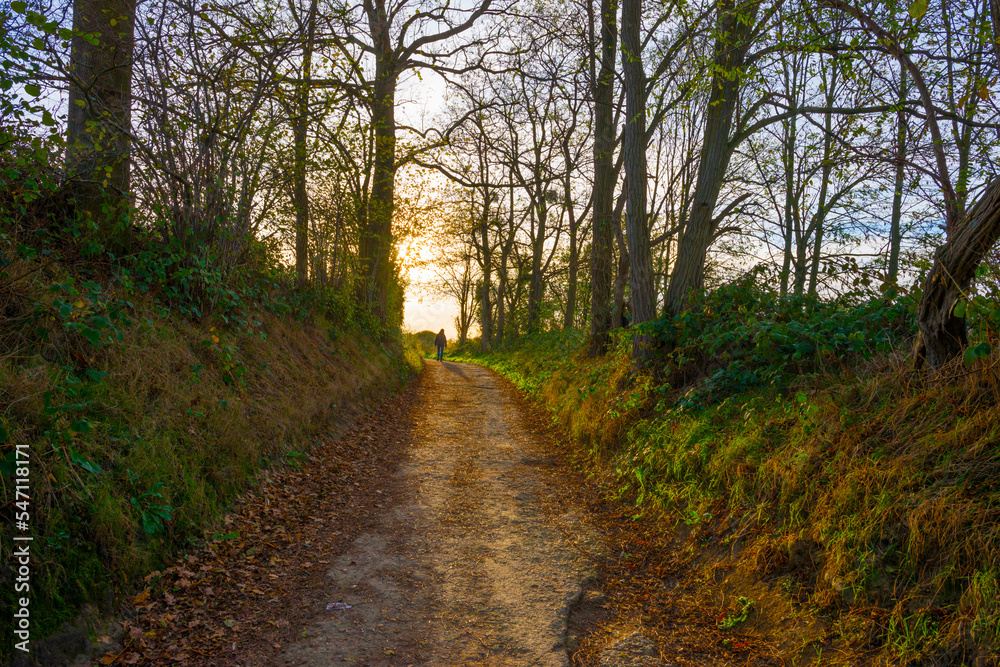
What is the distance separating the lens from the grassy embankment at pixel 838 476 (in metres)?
3.06

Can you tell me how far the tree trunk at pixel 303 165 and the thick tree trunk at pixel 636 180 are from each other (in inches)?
202

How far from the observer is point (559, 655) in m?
3.48

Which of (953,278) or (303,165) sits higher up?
(303,165)

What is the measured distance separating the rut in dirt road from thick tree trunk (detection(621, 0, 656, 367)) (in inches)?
127

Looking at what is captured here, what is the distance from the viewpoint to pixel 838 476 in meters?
4.03

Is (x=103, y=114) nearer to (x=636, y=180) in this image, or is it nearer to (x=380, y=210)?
(x=380, y=210)

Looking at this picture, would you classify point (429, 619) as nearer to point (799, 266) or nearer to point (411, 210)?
point (411, 210)

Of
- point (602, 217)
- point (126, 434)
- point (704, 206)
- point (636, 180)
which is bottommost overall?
point (126, 434)

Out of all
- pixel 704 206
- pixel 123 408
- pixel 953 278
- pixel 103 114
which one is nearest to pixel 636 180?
pixel 704 206

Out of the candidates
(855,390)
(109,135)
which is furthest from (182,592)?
(855,390)

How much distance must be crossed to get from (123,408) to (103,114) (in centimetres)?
366

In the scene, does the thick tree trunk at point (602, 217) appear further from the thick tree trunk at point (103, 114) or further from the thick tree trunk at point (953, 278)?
the thick tree trunk at point (103, 114)

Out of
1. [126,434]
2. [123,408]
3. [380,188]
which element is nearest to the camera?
[126,434]

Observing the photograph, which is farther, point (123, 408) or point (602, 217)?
point (602, 217)
